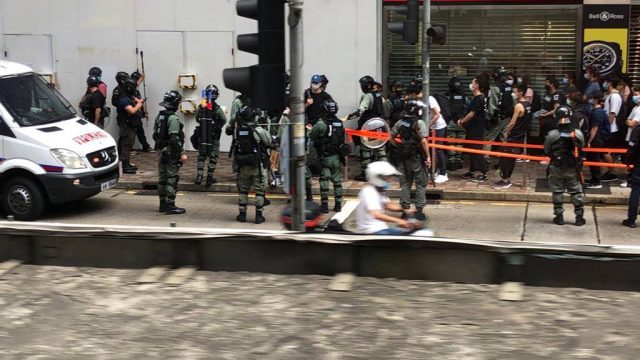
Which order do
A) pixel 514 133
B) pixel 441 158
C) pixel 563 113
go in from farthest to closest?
1. pixel 441 158
2. pixel 514 133
3. pixel 563 113

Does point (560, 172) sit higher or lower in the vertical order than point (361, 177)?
higher

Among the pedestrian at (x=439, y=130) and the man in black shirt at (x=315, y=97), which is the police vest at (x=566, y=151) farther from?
the man in black shirt at (x=315, y=97)

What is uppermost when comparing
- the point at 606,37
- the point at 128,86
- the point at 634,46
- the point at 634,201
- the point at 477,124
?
the point at 606,37

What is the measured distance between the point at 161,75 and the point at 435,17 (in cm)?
621

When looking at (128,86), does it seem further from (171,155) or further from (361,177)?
(361,177)

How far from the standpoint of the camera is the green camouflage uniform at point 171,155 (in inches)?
452

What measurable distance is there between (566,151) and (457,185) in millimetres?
3391

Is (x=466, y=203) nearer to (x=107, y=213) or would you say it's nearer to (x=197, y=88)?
(x=107, y=213)

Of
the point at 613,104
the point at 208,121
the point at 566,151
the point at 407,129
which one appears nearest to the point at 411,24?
the point at 407,129

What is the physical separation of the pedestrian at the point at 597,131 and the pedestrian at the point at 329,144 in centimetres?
478

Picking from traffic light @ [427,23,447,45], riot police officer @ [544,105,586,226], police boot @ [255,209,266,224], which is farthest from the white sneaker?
police boot @ [255,209,266,224]

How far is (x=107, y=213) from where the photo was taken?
1214 cm

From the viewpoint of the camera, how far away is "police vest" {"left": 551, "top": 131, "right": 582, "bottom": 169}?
34.9 ft

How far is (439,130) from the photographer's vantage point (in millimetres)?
14852
